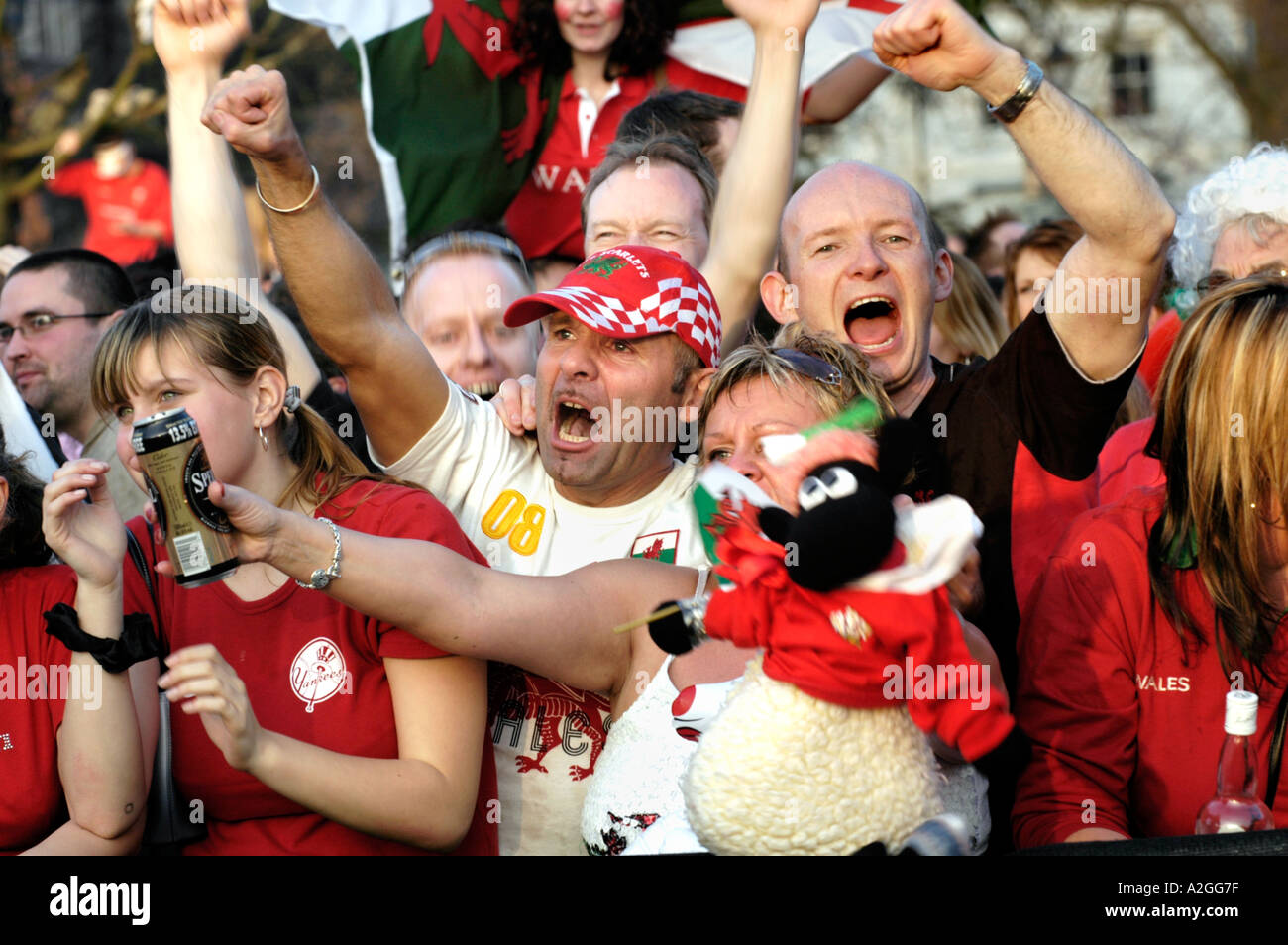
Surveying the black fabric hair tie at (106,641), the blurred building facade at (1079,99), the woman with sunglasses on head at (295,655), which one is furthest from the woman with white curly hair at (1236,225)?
the blurred building facade at (1079,99)

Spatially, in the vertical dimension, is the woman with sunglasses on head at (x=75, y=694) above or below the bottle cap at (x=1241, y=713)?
above

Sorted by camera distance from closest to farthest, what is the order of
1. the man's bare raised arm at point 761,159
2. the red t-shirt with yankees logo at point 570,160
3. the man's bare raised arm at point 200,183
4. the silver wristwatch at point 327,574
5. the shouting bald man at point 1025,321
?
the silver wristwatch at point 327,574 < the shouting bald man at point 1025,321 < the man's bare raised arm at point 200,183 < the man's bare raised arm at point 761,159 < the red t-shirt with yankees logo at point 570,160

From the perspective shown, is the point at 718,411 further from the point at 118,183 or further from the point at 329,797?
the point at 118,183

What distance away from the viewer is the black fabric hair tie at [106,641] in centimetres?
258

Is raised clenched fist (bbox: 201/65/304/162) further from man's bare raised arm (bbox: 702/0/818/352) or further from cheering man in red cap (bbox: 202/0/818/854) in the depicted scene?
man's bare raised arm (bbox: 702/0/818/352)

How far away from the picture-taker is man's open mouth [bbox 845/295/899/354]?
335cm

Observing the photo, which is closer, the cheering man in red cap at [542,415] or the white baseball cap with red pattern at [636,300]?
the cheering man in red cap at [542,415]

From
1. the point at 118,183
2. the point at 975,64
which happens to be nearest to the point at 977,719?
the point at 975,64

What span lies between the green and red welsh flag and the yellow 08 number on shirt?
6.42 feet

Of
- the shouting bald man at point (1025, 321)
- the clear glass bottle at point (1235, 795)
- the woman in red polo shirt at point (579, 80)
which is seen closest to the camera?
the clear glass bottle at point (1235, 795)

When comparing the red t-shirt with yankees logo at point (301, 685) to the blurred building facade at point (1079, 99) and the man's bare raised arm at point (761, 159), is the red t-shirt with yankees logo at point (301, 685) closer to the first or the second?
the man's bare raised arm at point (761, 159)

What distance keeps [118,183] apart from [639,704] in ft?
27.9

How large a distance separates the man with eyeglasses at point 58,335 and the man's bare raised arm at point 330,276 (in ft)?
5.99

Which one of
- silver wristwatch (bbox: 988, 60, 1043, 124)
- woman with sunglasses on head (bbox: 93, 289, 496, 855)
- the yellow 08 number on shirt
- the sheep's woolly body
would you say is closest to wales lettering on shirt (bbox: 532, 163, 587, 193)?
the yellow 08 number on shirt
